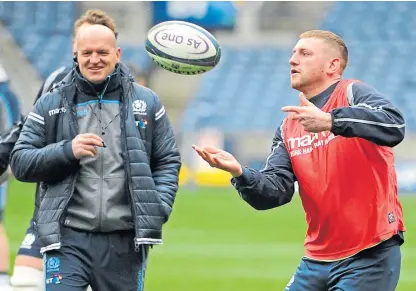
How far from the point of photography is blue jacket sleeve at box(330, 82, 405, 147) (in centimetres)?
547

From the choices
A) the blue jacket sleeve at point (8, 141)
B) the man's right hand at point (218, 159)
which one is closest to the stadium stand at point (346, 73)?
the blue jacket sleeve at point (8, 141)

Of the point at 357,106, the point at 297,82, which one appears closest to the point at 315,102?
the point at 297,82

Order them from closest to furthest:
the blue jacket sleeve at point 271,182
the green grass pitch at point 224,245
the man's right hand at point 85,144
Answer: the man's right hand at point 85,144 → the blue jacket sleeve at point 271,182 → the green grass pitch at point 224,245

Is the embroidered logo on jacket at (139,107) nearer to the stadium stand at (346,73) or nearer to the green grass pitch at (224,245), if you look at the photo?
the green grass pitch at (224,245)

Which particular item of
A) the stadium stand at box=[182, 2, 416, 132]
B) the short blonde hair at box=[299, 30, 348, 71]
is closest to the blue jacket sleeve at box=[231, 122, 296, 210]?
the short blonde hair at box=[299, 30, 348, 71]

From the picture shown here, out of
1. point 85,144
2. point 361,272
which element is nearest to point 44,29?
point 85,144

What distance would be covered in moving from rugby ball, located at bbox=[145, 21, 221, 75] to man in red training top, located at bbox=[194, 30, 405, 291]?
60 cm

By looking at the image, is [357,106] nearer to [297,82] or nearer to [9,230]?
[297,82]

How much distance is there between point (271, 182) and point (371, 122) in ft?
2.67

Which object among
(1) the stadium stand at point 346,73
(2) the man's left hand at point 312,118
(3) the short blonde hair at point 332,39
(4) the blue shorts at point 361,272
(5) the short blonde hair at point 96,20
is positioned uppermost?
(1) the stadium stand at point 346,73

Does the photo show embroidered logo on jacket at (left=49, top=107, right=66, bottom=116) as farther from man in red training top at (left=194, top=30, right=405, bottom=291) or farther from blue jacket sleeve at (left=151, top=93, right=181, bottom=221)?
man in red training top at (left=194, top=30, right=405, bottom=291)

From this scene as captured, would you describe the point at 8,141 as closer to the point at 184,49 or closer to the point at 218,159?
the point at 184,49

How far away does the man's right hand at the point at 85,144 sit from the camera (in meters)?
5.64

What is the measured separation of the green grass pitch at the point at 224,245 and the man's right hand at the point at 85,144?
526cm
